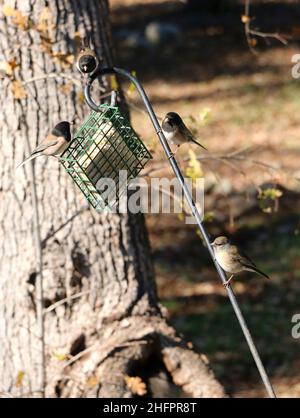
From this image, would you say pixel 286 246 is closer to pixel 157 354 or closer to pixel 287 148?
pixel 287 148

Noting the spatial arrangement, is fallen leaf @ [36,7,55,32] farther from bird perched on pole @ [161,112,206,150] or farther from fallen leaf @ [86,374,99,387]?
fallen leaf @ [86,374,99,387]

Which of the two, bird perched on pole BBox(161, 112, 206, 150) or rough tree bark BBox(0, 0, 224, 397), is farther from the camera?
rough tree bark BBox(0, 0, 224, 397)

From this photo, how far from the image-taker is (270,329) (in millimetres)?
7520

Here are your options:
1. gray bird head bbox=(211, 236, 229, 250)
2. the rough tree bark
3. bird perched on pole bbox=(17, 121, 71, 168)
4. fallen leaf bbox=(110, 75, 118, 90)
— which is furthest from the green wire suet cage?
the rough tree bark

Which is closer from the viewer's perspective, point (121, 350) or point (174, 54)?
point (121, 350)

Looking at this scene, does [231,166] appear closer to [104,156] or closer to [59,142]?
[104,156]

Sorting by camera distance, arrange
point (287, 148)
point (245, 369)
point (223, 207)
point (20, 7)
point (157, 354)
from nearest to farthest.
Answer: point (20, 7) → point (157, 354) → point (245, 369) → point (223, 207) → point (287, 148)

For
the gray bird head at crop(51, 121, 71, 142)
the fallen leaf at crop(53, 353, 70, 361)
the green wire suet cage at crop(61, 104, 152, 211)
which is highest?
the gray bird head at crop(51, 121, 71, 142)

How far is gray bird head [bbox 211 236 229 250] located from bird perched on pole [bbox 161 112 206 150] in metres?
0.59

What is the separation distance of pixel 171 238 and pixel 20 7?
5.10 metres

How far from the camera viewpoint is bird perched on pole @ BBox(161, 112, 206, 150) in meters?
4.08

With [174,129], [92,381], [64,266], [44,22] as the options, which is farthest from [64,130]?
[92,381]

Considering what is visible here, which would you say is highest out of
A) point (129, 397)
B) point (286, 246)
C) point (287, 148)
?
point (287, 148)

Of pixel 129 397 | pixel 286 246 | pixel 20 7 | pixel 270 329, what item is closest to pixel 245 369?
pixel 270 329
